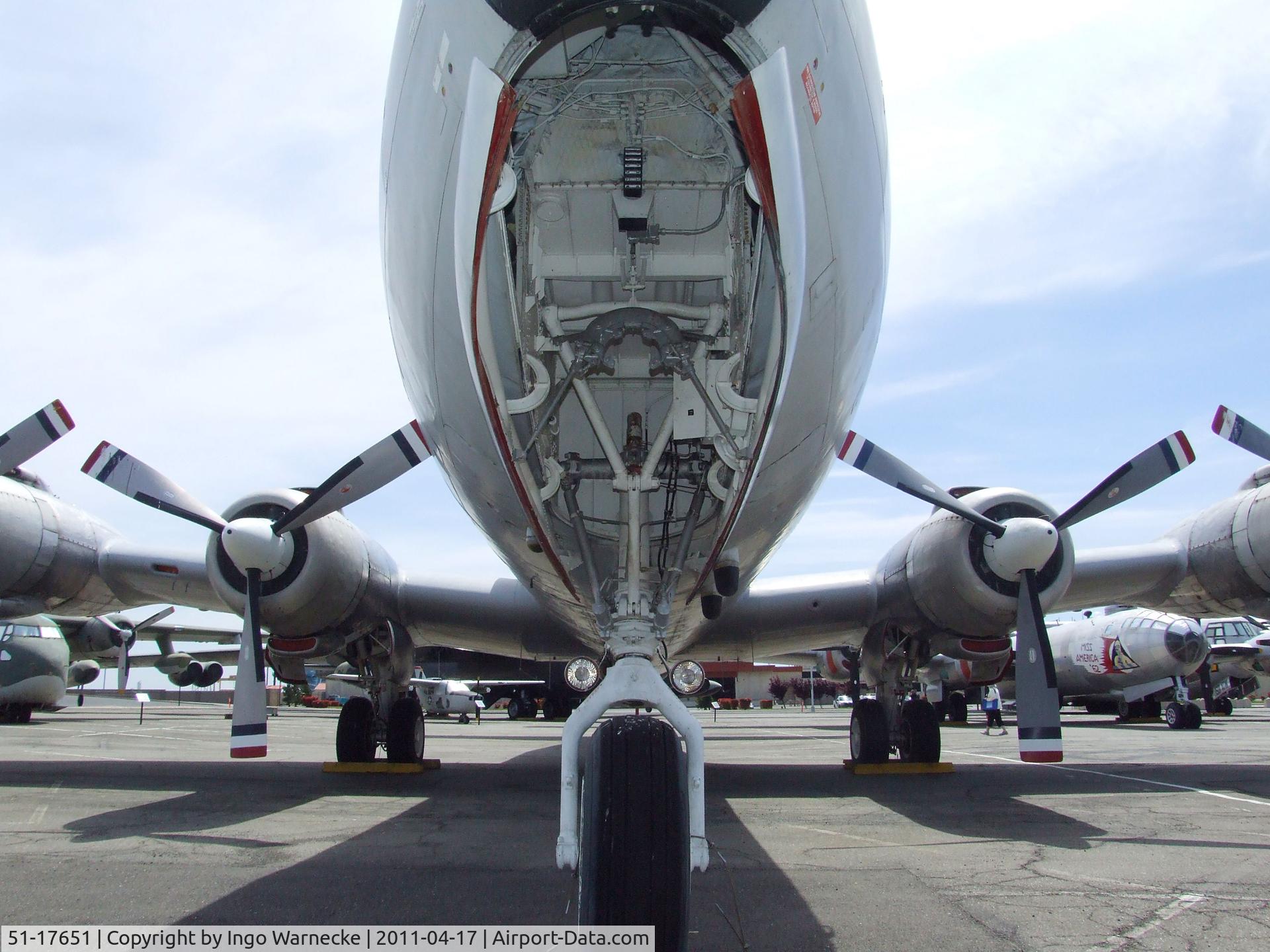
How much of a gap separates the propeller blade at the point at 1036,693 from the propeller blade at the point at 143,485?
7.14 m

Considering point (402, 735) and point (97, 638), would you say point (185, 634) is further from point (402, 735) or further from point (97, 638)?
point (402, 735)

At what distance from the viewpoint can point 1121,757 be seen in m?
13.8

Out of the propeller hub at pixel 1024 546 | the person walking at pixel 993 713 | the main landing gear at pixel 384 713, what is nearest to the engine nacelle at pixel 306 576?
the main landing gear at pixel 384 713

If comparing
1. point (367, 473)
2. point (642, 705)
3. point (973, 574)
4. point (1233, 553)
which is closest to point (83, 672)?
point (367, 473)

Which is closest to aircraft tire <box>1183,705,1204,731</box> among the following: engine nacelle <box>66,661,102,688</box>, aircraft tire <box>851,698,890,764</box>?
aircraft tire <box>851,698,890,764</box>

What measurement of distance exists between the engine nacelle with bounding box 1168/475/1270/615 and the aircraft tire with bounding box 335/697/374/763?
32.2 feet

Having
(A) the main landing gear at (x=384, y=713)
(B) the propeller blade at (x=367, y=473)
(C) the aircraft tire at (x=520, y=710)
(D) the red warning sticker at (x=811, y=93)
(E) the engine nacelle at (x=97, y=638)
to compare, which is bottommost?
(C) the aircraft tire at (x=520, y=710)

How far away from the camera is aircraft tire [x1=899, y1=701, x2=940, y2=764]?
11211 millimetres

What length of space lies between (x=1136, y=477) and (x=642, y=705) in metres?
6.79

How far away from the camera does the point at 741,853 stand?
5.97m

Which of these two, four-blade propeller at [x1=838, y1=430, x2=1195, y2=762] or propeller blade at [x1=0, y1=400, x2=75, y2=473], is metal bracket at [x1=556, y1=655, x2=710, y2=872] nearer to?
four-blade propeller at [x1=838, y1=430, x2=1195, y2=762]

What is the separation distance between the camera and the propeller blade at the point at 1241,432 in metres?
10.1

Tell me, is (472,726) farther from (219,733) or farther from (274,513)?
(274,513)

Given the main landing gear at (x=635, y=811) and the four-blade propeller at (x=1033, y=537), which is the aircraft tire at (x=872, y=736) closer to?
the four-blade propeller at (x=1033, y=537)
